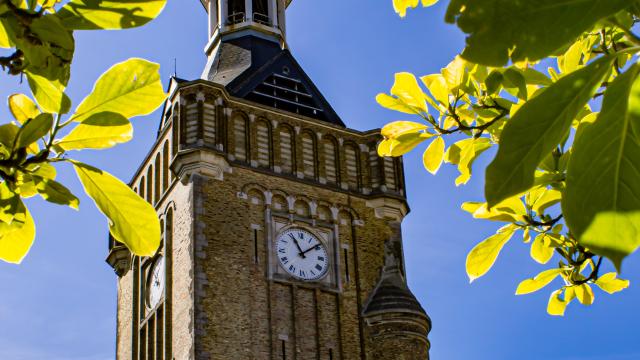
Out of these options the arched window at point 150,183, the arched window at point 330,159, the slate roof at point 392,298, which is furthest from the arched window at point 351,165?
the arched window at point 150,183

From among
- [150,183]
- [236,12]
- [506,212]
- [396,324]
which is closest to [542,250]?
[506,212]

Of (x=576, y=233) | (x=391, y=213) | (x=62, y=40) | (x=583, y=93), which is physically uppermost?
(x=391, y=213)

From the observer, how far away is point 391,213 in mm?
24359

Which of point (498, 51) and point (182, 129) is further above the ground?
point (182, 129)

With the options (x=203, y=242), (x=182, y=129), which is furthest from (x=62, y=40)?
(x=182, y=129)

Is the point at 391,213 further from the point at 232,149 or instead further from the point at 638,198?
the point at 638,198

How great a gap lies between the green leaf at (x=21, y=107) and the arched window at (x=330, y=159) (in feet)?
73.0

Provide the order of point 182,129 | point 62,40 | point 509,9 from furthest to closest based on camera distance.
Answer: point 182,129
point 62,40
point 509,9

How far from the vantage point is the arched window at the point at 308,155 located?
2411 cm

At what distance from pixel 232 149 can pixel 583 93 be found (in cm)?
2189

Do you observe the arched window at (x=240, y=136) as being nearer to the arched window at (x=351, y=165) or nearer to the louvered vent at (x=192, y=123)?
the louvered vent at (x=192, y=123)

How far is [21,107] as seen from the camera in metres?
2.01

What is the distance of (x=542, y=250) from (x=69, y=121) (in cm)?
163

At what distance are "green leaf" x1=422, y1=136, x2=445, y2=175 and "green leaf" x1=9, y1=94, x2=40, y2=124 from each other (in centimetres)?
114
